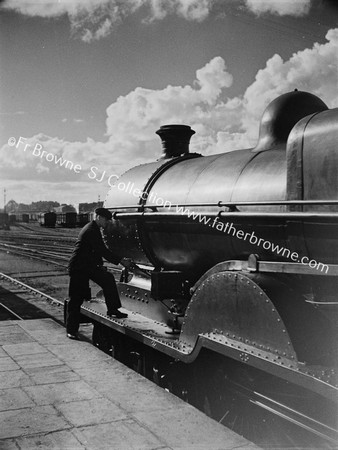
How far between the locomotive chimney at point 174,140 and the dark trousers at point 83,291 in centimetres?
174

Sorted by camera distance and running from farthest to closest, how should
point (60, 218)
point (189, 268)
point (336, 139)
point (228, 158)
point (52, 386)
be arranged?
point (60, 218), point (189, 268), point (228, 158), point (52, 386), point (336, 139)

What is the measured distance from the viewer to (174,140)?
266 inches

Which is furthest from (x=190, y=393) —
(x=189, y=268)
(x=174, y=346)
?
(x=189, y=268)

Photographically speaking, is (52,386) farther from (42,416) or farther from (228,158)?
(228,158)

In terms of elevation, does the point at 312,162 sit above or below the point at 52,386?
above

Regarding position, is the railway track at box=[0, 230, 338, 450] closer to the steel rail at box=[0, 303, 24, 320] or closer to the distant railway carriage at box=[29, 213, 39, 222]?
the steel rail at box=[0, 303, 24, 320]

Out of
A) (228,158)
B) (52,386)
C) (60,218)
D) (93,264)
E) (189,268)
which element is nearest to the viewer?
(52,386)

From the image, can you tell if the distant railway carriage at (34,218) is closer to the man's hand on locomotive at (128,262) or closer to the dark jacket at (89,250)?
the dark jacket at (89,250)

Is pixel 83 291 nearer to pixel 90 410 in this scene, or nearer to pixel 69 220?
pixel 90 410

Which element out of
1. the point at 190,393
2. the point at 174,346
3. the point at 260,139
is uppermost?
the point at 260,139

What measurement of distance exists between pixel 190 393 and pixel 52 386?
130cm

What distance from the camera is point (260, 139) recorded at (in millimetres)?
4883

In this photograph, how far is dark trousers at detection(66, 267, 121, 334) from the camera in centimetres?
650

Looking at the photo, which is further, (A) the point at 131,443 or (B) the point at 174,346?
(B) the point at 174,346
